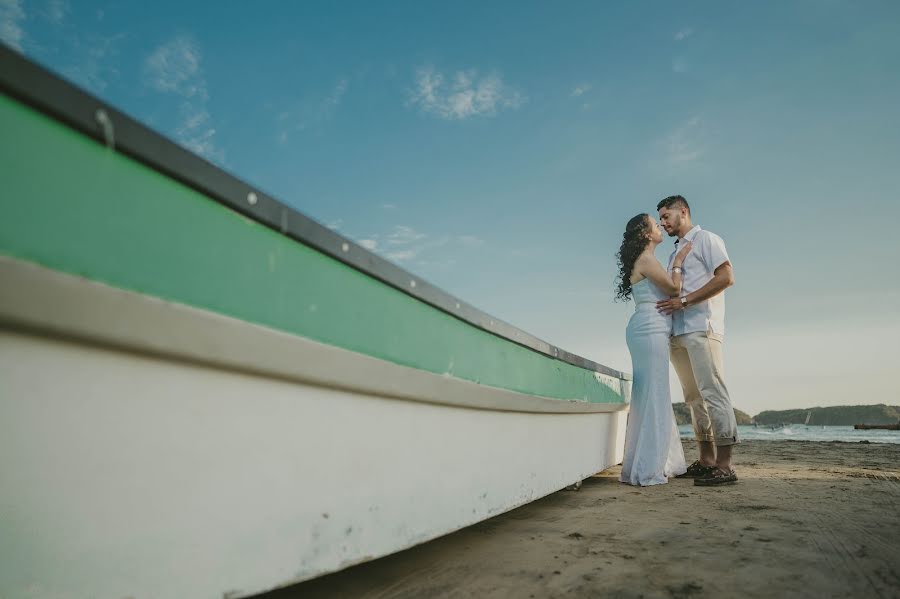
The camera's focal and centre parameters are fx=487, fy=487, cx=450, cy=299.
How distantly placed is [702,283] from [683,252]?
366 millimetres

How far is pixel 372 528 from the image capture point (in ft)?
5.40

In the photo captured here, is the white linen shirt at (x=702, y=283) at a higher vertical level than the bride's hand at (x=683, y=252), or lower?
lower

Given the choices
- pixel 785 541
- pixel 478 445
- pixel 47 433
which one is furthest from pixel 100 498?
pixel 785 541

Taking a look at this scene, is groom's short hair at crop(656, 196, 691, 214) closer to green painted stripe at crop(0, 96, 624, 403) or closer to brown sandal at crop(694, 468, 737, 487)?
brown sandal at crop(694, 468, 737, 487)

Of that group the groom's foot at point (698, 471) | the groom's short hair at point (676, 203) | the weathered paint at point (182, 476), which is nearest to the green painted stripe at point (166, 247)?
the weathered paint at point (182, 476)

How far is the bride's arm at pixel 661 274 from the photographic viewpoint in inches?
170

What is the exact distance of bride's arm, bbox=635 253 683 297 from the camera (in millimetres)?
4328

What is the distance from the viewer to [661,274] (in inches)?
171

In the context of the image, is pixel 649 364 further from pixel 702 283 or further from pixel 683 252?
pixel 683 252

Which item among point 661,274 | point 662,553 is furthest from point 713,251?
point 662,553

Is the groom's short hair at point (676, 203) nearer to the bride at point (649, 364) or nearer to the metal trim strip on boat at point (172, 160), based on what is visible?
the bride at point (649, 364)

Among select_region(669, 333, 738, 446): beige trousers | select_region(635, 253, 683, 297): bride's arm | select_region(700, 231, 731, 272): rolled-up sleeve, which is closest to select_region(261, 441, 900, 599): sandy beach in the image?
select_region(669, 333, 738, 446): beige trousers

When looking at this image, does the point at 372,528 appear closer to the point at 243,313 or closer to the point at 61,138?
the point at 243,313

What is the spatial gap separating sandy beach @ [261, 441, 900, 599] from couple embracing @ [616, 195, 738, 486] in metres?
0.74
